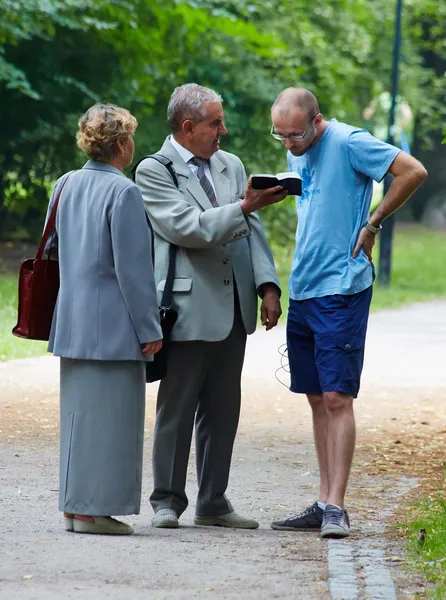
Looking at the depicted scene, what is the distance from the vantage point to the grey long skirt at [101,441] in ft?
19.6

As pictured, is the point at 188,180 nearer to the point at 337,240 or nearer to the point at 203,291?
the point at 203,291

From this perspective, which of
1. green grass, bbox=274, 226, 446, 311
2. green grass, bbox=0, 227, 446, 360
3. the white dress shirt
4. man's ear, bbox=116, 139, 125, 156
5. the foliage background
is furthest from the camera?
the foliage background

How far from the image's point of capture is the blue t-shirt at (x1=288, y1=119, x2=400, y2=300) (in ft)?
20.0

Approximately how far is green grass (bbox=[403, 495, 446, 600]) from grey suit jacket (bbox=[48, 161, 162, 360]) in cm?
137

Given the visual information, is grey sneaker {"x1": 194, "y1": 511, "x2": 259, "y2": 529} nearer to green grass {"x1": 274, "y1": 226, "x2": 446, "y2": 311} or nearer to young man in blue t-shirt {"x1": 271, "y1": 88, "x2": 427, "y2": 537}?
young man in blue t-shirt {"x1": 271, "y1": 88, "x2": 427, "y2": 537}

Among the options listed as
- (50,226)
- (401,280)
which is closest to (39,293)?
(50,226)

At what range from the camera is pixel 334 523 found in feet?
20.1

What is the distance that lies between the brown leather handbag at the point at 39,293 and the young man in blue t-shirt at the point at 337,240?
1053mm

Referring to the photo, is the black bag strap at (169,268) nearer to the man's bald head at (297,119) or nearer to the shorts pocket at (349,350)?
the man's bald head at (297,119)

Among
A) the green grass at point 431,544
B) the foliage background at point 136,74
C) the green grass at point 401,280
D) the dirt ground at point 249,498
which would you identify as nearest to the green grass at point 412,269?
the green grass at point 401,280

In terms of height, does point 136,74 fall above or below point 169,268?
above

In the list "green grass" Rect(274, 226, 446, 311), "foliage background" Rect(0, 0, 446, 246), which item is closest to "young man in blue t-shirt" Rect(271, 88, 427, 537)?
"green grass" Rect(274, 226, 446, 311)

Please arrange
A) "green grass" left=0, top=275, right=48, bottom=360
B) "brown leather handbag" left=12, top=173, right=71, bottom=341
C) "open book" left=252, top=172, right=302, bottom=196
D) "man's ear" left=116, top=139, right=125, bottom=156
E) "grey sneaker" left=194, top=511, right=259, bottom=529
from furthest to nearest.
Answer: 1. "green grass" left=0, top=275, right=48, bottom=360
2. "grey sneaker" left=194, top=511, right=259, bottom=529
3. "brown leather handbag" left=12, top=173, right=71, bottom=341
4. "man's ear" left=116, top=139, right=125, bottom=156
5. "open book" left=252, top=172, right=302, bottom=196

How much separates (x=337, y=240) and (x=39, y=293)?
1293mm
